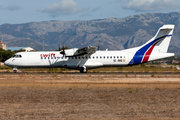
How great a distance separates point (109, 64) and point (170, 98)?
61.3 feet

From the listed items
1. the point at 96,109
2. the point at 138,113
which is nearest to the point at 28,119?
the point at 96,109

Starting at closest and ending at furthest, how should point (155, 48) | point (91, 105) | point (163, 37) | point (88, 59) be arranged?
point (91, 105)
point (88, 59)
point (155, 48)
point (163, 37)

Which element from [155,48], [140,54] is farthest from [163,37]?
[140,54]

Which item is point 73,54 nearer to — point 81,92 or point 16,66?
point 16,66

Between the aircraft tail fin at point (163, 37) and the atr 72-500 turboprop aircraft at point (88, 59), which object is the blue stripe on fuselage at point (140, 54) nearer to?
the atr 72-500 turboprop aircraft at point (88, 59)

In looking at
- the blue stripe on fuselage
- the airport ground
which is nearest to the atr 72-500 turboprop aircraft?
the blue stripe on fuselage

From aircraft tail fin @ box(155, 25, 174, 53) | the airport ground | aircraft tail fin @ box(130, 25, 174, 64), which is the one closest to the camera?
the airport ground

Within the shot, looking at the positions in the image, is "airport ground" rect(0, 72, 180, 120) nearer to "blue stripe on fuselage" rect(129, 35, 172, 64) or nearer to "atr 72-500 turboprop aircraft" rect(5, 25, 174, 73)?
"atr 72-500 turboprop aircraft" rect(5, 25, 174, 73)

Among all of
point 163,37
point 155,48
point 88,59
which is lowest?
point 88,59

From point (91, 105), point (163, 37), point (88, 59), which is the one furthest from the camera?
point (163, 37)

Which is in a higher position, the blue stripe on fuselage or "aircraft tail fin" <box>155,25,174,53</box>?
"aircraft tail fin" <box>155,25,174,53</box>

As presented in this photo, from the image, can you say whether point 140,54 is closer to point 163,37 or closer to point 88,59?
point 163,37

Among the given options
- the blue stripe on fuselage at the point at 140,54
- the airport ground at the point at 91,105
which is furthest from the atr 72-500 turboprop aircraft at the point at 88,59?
the airport ground at the point at 91,105

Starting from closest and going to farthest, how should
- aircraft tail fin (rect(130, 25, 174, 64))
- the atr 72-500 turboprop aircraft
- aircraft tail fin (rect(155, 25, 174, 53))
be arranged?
the atr 72-500 turboprop aircraft
aircraft tail fin (rect(130, 25, 174, 64))
aircraft tail fin (rect(155, 25, 174, 53))
